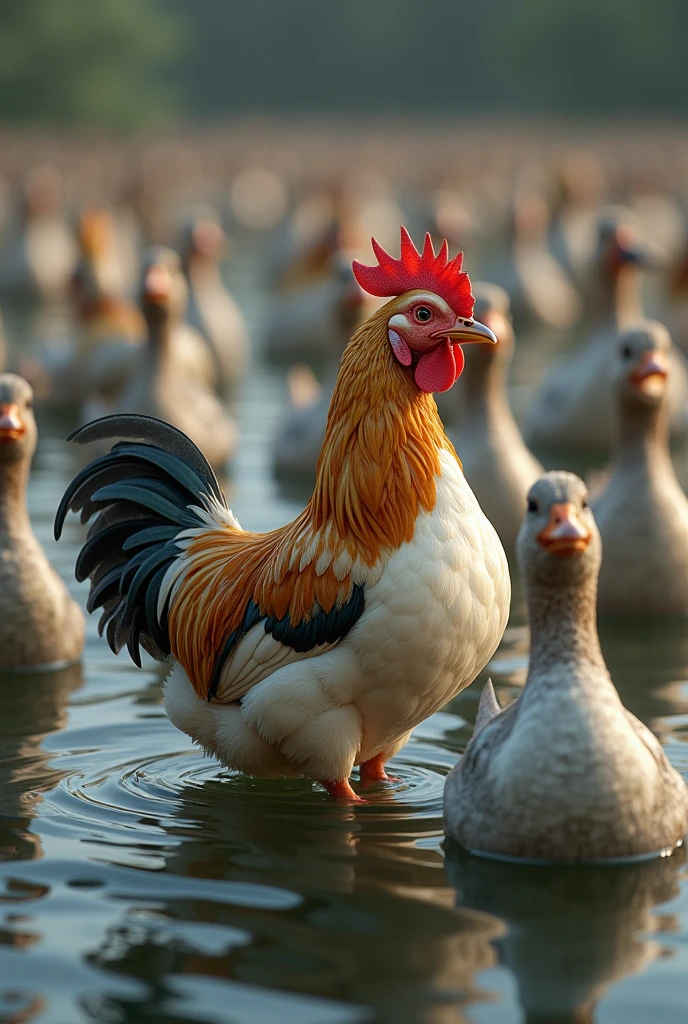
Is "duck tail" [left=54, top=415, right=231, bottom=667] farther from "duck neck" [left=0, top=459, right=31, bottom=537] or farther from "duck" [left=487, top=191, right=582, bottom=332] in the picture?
"duck" [left=487, top=191, right=582, bottom=332]

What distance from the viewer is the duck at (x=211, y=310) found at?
49.4 ft

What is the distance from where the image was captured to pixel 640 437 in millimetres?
7734

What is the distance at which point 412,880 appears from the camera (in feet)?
16.0

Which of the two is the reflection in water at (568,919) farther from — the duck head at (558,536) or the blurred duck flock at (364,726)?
the duck head at (558,536)

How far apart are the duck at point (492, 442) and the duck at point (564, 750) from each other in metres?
3.77

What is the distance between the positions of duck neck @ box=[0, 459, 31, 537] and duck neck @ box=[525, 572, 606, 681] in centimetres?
287

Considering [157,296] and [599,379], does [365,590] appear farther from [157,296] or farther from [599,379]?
[599,379]

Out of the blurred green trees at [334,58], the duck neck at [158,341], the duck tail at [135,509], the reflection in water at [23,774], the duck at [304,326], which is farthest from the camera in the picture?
the blurred green trees at [334,58]

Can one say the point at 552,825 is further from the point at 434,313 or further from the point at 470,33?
the point at 470,33

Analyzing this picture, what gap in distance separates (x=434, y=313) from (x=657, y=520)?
277cm

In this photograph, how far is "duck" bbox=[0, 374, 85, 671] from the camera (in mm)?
6977

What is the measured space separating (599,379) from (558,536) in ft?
22.6

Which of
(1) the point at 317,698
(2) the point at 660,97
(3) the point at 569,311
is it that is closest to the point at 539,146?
(2) the point at 660,97

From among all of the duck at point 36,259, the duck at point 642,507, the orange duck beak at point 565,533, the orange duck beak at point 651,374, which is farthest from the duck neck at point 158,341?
the duck at point 36,259
